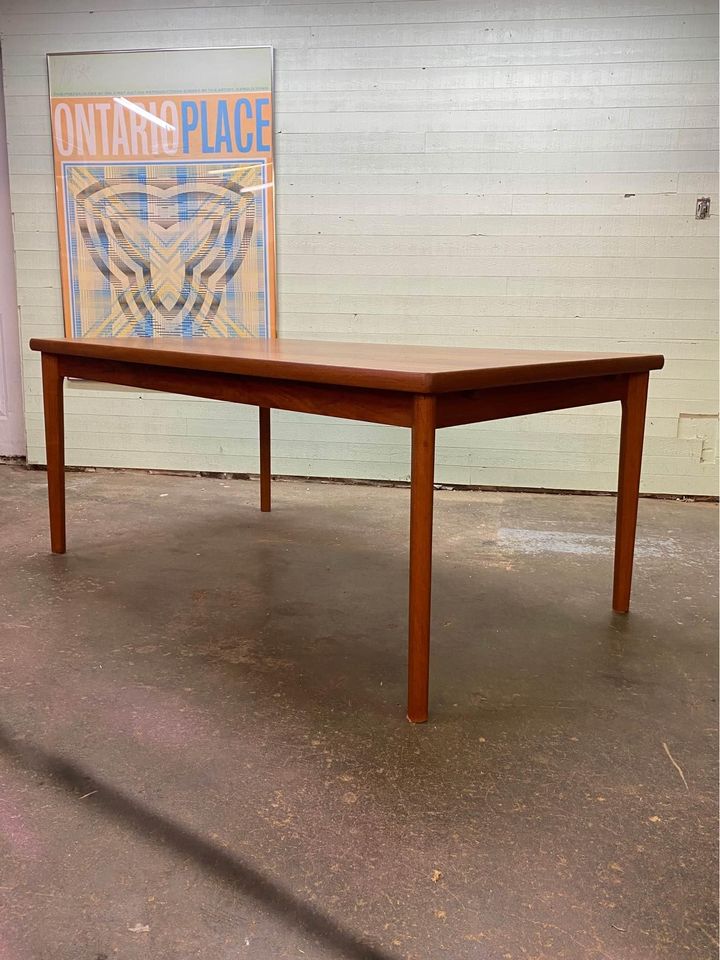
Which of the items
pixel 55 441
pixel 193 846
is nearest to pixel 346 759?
pixel 193 846

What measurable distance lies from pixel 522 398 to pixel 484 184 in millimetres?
2011

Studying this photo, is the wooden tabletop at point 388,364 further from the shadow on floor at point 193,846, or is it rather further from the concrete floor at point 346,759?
the shadow on floor at point 193,846

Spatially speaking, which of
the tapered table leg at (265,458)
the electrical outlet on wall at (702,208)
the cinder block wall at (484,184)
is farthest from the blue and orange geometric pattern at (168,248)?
the electrical outlet on wall at (702,208)

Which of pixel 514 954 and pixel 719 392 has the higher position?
pixel 719 392

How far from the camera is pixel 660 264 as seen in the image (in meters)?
3.12

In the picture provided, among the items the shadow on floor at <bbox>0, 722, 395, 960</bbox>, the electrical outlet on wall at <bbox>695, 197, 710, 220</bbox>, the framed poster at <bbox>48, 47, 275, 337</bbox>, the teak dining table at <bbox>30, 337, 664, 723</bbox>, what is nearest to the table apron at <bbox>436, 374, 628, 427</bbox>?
the teak dining table at <bbox>30, 337, 664, 723</bbox>

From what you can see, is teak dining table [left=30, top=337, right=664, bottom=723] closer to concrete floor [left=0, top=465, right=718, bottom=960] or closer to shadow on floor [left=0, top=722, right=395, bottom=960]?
concrete floor [left=0, top=465, right=718, bottom=960]

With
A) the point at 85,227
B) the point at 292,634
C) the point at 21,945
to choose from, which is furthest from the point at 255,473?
the point at 21,945

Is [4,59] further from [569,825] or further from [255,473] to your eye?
[569,825]

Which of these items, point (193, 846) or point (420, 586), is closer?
point (193, 846)

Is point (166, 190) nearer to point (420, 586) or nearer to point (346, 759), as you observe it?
point (420, 586)

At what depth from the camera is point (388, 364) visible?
55.6 inches

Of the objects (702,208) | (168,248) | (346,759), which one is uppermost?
(702,208)

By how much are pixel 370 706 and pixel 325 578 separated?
73cm
